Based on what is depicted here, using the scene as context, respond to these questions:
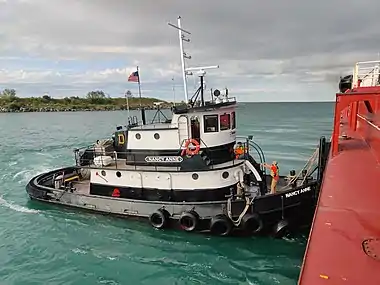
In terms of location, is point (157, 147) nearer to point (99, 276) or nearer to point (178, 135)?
point (178, 135)

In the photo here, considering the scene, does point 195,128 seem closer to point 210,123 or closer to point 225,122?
point 210,123

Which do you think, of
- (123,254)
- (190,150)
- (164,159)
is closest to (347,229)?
(190,150)

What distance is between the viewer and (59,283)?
9.73 m

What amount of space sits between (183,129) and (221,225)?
4.03 meters

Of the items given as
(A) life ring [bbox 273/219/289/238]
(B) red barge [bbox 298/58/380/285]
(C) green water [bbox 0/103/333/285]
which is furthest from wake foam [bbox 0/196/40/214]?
(B) red barge [bbox 298/58/380/285]

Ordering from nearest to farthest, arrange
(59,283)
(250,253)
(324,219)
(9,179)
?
(324,219), (59,283), (250,253), (9,179)

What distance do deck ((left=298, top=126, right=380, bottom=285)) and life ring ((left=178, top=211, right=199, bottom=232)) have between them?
614 cm

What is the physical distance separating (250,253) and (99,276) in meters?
5.06

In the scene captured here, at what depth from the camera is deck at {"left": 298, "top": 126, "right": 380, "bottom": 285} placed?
3.00 meters

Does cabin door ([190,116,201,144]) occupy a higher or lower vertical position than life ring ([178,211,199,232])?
higher

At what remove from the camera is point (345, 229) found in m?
3.94

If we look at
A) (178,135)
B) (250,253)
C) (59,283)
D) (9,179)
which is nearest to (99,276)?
(59,283)

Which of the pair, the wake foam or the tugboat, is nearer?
the tugboat

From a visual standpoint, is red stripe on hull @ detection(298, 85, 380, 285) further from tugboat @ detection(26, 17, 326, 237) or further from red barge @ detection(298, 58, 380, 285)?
tugboat @ detection(26, 17, 326, 237)
